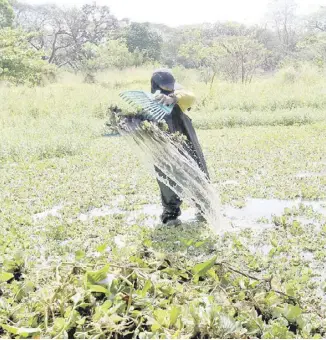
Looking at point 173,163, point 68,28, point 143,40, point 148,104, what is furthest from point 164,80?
point 68,28

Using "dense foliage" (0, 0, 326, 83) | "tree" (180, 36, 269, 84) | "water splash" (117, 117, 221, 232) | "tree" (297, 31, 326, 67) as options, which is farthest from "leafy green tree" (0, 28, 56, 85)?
"water splash" (117, 117, 221, 232)

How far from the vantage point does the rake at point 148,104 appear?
15.1 feet

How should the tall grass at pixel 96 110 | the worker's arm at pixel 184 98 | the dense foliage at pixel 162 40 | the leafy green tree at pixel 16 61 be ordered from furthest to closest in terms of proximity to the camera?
the dense foliage at pixel 162 40, the leafy green tree at pixel 16 61, the tall grass at pixel 96 110, the worker's arm at pixel 184 98

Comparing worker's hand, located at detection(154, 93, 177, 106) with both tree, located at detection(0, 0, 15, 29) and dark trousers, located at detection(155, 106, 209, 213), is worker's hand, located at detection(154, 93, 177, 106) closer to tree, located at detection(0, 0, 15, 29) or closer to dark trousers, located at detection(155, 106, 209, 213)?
dark trousers, located at detection(155, 106, 209, 213)

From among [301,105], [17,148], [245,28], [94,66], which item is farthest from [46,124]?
[245,28]

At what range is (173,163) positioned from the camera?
468 cm

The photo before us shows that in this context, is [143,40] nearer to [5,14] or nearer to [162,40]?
[162,40]

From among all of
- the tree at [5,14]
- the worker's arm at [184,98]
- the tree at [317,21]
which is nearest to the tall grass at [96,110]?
the worker's arm at [184,98]

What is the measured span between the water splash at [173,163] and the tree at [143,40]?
93.3ft

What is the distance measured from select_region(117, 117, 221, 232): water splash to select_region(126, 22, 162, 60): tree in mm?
28432

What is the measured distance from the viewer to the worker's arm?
4.95 m

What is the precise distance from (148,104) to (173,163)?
24.2 inches

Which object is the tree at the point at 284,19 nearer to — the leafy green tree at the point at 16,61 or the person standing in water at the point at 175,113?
the leafy green tree at the point at 16,61

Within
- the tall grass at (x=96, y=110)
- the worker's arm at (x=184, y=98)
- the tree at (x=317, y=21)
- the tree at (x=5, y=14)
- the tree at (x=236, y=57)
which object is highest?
the tree at (x=5, y=14)
